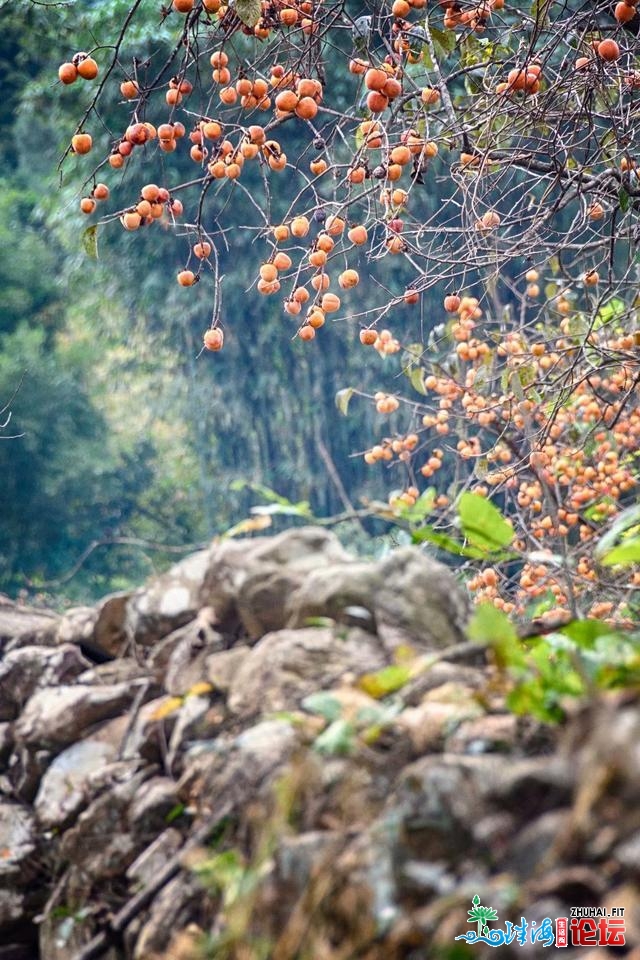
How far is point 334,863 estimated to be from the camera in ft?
2.94

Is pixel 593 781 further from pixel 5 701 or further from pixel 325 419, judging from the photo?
pixel 325 419

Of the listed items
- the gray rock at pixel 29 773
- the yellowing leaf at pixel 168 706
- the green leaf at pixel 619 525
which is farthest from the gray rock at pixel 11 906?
the green leaf at pixel 619 525

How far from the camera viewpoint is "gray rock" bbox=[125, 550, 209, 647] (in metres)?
1.98

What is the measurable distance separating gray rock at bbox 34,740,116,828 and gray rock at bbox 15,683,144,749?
0.10 feet

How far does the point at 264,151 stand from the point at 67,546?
10.6 meters

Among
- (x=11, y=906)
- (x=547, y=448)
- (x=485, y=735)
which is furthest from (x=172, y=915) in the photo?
(x=547, y=448)

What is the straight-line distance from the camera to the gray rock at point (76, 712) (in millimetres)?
1935

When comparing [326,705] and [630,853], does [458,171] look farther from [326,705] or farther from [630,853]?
[630,853]

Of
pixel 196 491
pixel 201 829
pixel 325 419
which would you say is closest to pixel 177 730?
pixel 201 829

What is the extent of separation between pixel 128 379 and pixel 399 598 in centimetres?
1219

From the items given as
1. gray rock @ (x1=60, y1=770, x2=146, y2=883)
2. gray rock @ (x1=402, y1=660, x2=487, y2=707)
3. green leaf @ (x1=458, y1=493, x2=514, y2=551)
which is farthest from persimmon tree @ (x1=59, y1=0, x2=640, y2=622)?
gray rock @ (x1=60, y1=770, x2=146, y2=883)

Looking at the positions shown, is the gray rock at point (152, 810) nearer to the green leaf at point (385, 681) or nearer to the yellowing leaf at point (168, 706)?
the yellowing leaf at point (168, 706)

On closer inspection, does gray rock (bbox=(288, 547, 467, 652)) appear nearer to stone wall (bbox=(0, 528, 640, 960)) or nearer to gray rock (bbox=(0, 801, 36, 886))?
stone wall (bbox=(0, 528, 640, 960))

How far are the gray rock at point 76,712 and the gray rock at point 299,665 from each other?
0.61 m
